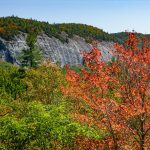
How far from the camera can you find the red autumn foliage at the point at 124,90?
979 inches

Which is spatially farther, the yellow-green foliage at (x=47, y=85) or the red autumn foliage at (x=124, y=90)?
the yellow-green foliage at (x=47, y=85)

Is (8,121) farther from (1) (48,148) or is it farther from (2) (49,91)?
(2) (49,91)

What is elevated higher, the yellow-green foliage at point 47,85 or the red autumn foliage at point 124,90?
the red autumn foliage at point 124,90

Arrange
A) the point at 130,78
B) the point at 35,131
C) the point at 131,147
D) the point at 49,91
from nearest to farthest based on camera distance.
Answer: the point at 130,78 → the point at 131,147 → the point at 35,131 → the point at 49,91

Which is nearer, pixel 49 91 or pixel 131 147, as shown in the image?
pixel 131 147

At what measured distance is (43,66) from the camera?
218 ft

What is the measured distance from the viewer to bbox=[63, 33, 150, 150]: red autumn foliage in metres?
24.9

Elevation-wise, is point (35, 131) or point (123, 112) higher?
point (123, 112)

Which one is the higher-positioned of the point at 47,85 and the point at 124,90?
the point at 124,90

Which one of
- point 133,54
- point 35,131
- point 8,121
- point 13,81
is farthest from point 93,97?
point 13,81

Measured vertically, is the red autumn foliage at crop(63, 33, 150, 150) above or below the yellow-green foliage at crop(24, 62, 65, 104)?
above

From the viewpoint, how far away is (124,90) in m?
25.6

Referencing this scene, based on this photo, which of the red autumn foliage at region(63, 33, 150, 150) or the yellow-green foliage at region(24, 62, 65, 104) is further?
the yellow-green foliage at region(24, 62, 65, 104)

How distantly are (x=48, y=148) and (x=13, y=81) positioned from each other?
61.3 metres
